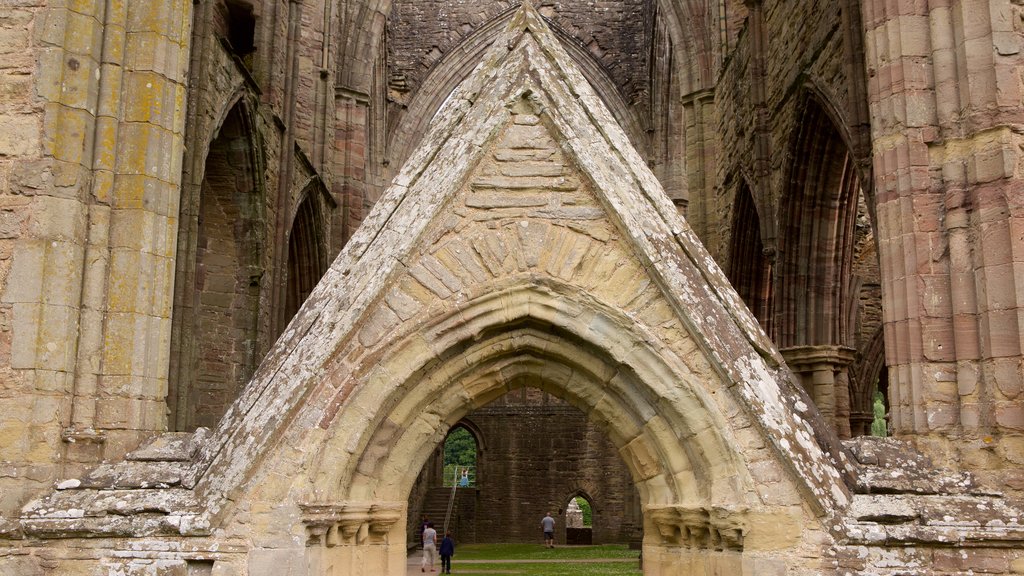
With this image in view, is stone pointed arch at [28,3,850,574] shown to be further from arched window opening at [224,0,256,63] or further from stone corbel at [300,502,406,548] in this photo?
arched window opening at [224,0,256,63]

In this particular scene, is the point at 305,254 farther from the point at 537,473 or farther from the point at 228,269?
the point at 537,473

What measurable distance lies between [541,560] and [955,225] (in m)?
14.5

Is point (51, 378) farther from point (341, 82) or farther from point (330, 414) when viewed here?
point (341, 82)

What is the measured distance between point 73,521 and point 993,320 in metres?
4.58

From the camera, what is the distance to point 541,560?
18.4m

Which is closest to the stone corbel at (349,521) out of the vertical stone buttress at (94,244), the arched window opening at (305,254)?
the vertical stone buttress at (94,244)

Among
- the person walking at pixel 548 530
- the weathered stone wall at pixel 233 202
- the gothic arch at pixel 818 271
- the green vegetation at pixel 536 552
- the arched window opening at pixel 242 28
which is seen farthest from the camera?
the person walking at pixel 548 530

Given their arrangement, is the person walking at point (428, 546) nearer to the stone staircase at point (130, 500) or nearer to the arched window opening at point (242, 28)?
the arched window opening at point (242, 28)

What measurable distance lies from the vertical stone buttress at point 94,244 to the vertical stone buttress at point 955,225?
4.08 m

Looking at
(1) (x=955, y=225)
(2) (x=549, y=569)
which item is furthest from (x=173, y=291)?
(2) (x=549, y=569)

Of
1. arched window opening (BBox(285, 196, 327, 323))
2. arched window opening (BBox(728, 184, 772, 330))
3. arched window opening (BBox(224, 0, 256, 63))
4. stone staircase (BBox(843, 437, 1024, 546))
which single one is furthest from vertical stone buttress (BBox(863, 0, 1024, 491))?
arched window opening (BBox(285, 196, 327, 323))

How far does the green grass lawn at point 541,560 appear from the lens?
1532cm

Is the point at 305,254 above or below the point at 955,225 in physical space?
above

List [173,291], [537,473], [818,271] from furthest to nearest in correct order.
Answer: [537,473], [818,271], [173,291]
